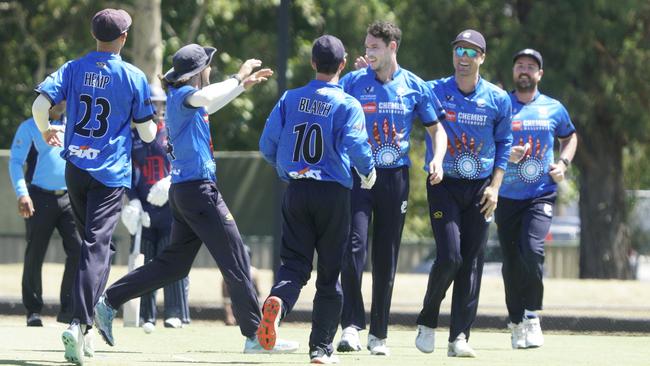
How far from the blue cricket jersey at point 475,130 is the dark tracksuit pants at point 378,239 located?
36cm

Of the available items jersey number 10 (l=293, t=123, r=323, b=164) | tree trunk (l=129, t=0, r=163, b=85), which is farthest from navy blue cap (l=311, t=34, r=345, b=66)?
tree trunk (l=129, t=0, r=163, b=85)

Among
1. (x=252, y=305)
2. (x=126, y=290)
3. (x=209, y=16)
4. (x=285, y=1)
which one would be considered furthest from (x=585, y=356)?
(x=209, y=16)

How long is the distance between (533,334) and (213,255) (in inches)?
116

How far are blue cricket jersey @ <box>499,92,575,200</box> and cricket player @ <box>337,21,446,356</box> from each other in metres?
1.53

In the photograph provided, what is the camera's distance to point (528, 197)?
35.5 feet

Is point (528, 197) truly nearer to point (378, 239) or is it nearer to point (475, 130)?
point (475, 130)

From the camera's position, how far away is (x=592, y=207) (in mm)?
22391

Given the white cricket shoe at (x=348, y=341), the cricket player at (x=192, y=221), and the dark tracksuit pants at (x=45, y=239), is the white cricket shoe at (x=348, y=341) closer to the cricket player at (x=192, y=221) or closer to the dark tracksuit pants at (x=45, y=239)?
the cricket player at (x=192, y=221)

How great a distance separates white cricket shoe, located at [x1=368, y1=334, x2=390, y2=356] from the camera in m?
9.25

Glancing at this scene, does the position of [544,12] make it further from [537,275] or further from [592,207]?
[537,275]

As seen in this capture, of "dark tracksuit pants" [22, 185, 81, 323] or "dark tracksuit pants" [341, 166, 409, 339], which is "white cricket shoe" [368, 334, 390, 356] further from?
"dark tracksuit pants" [22, 185, 81, 323]

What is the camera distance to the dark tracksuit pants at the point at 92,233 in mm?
8258

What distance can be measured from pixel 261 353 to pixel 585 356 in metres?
2.27

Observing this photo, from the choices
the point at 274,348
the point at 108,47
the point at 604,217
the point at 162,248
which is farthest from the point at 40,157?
the point at 604,217
